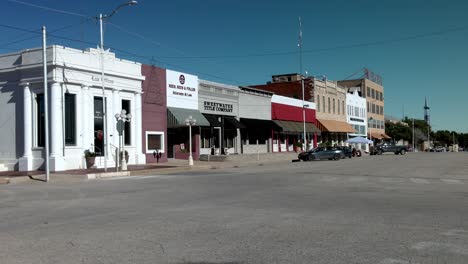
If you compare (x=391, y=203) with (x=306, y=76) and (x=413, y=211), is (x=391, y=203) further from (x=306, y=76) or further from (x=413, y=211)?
(x=306, y=76)

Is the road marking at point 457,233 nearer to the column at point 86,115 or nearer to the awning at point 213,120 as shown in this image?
the column at point 86,115

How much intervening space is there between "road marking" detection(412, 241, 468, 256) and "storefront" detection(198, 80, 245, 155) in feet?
118

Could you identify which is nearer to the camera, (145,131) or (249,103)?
(145,131)

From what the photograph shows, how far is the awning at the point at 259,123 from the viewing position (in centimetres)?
4975

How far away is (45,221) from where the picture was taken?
36.1 feet

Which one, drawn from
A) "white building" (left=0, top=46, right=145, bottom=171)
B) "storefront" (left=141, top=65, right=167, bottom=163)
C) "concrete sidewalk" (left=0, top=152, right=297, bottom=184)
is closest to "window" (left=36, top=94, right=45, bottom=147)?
"white building" (left=0, top=46, right=145, bottom=171)

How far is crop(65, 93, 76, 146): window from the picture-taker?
100 feet

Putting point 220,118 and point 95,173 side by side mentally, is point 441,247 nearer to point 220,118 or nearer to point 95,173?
point 95,173

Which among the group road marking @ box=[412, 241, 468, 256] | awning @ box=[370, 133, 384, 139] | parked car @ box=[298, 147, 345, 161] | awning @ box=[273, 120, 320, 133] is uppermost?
awning @ box=[273, 120, 320, 133]

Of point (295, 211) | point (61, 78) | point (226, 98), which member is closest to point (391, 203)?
point (295, 211)

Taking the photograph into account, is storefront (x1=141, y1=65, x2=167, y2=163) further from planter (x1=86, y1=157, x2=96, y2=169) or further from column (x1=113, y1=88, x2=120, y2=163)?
planter (x1=86, y1=157, x2=96, y2=169)

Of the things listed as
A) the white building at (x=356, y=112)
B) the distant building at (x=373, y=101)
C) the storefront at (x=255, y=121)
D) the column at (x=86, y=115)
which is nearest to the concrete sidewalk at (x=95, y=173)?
the column at (x=86, y=115)

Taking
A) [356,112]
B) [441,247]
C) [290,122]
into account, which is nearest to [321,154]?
[290,122]

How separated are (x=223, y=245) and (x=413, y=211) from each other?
18.7 feet
